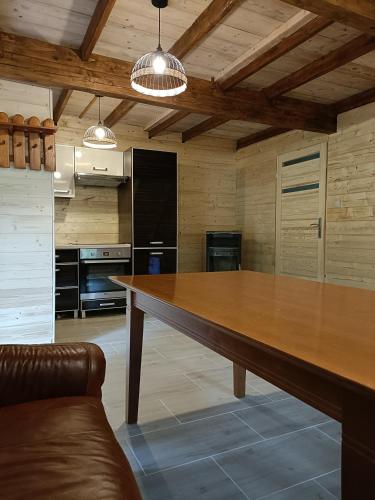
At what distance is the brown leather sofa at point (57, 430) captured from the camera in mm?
810

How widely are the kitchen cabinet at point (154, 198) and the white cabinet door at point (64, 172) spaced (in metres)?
0.81

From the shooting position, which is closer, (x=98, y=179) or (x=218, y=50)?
(x=218, y=50)

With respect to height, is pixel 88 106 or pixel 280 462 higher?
pixel 88 106

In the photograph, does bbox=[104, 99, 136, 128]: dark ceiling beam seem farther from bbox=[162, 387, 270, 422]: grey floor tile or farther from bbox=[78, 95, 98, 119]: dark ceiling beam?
bbox=[162, 387, 270, 422]: grey floor tile

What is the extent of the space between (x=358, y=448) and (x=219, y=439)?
1.34 m

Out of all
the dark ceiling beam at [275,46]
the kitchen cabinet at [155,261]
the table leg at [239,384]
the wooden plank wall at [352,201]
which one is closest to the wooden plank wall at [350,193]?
the wooden plank wall at [352,201]

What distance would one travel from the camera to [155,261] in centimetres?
491

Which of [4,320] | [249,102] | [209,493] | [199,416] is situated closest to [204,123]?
[249,102]

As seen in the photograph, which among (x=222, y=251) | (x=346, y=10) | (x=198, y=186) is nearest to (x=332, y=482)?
(x=346, y=10)

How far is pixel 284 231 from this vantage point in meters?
5.17

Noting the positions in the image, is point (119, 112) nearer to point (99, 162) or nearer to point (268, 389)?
point (99, 162)

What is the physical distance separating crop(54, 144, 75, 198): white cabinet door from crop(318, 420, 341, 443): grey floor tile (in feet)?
13.0

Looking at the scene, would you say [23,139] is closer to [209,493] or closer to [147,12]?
[147,12]

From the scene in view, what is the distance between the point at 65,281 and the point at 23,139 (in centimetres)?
200
